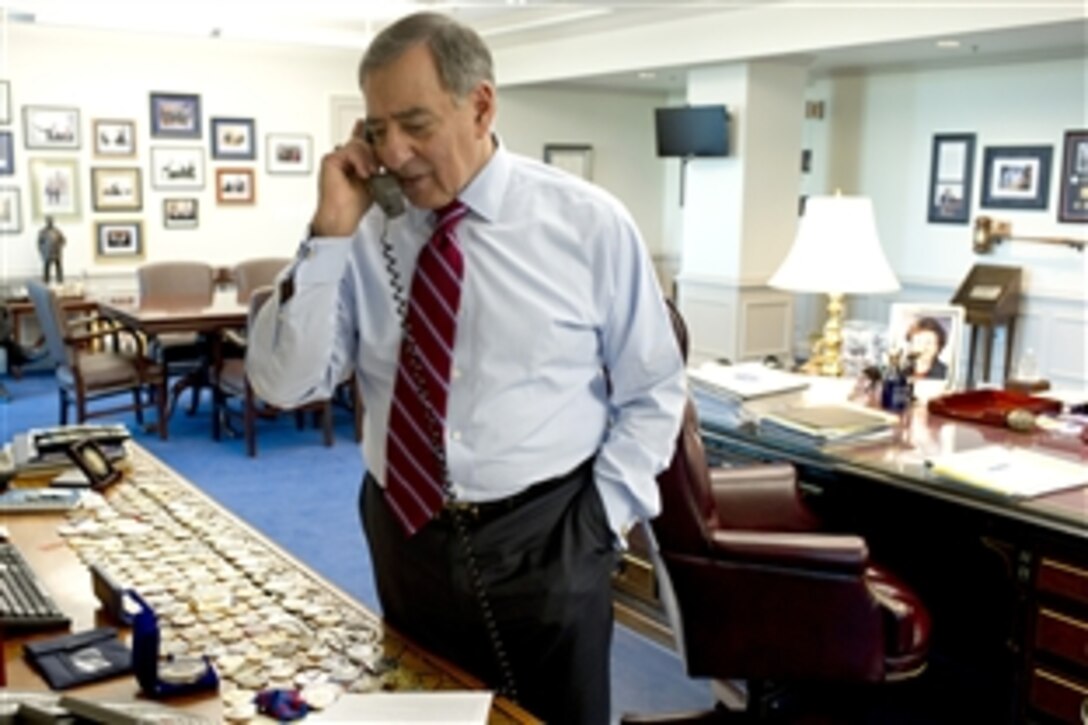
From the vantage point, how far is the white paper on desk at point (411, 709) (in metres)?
1.19

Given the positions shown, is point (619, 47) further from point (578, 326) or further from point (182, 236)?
point (578, 326)

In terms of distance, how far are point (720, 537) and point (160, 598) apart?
1197mm

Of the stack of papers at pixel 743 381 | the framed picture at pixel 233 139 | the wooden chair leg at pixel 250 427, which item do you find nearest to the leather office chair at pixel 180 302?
the wooden chair leg at pixel 250 427

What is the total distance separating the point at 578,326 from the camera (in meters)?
1.54

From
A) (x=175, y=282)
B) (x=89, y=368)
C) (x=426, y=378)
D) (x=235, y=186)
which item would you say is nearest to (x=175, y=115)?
(x=235, y=186)

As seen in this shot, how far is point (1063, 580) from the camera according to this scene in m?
2.12

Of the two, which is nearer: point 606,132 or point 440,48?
point 440,48

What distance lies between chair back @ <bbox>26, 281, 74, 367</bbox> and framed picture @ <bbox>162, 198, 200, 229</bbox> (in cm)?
261

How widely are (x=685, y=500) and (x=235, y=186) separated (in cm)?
728

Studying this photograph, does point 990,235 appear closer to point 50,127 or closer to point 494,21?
point 494,21

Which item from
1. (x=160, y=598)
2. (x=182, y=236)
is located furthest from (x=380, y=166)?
(x=182, y=236)

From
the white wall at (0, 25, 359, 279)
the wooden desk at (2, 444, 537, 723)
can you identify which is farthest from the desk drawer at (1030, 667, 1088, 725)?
the white wall at (0, 25, 359, 279)

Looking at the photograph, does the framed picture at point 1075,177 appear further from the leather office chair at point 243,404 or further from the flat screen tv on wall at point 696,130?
the leather office chair at point 243,404

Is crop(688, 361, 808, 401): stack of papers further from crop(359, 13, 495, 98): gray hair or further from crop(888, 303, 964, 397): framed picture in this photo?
crop(359, 13, 495, 98): gray hair
